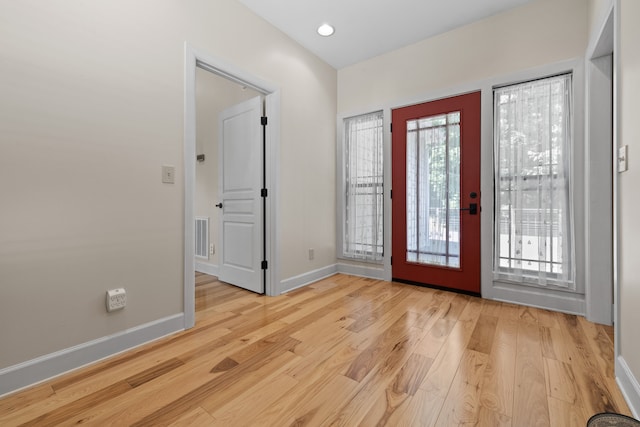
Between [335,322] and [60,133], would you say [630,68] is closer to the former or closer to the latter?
[335,322]

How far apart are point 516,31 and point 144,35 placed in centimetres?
304

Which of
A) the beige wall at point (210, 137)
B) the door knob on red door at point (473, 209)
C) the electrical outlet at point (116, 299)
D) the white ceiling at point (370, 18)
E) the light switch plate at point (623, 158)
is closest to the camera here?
the light switch plate at point (623, 158)

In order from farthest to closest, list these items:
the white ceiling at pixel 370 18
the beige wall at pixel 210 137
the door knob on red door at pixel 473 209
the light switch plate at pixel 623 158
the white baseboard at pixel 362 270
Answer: the beige wall at pixel 210 137
the white baseboard at pixel 362 270
the door knob on red door at pixel 473 209
the white ceiling at pixel 370 18
the light switch plate at pixel 623 158

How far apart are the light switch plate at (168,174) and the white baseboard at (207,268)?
1.90 metres

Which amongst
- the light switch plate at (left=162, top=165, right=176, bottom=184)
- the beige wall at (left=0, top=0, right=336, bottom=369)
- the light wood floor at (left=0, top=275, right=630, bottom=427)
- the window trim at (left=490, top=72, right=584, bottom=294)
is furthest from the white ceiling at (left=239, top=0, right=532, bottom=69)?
the light wood floor at (left=0, top=275, right=630, bottom=427)

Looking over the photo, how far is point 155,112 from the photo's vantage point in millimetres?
1893

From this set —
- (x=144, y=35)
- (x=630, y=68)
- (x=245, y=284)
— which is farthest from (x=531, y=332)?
(x=144, y=35)

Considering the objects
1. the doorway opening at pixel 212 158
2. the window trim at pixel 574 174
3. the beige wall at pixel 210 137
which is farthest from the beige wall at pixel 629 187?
the beige wall at pixel 210 137

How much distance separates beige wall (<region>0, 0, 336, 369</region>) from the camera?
1386 millimetres

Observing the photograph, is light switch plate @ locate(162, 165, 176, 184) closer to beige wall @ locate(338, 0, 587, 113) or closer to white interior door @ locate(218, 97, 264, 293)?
white interior door @ locate(218, 97, 264, 293)

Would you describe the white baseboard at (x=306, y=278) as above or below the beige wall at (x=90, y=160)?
below

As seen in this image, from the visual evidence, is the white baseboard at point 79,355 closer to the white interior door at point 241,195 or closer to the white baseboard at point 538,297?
the white interior door at point 241,195

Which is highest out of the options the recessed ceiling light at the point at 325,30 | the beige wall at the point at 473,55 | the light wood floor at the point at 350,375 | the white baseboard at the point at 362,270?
the recessed ceiling light at the point at 325,30

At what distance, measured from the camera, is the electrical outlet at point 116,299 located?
167 centimetres
